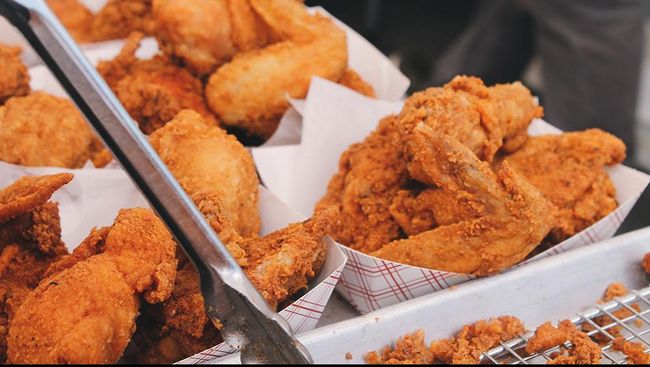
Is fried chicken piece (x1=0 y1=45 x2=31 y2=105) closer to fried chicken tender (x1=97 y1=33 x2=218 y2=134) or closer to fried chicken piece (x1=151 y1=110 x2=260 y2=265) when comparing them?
fried chicken tender (x1=97 y1=33 x2=218 y2=134)

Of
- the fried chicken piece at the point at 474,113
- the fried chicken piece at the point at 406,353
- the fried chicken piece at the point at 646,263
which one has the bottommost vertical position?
the fried chicken piece at the point at 406,353

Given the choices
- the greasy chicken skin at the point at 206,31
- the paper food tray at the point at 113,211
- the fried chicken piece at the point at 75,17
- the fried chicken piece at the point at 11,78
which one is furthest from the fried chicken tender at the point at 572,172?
the fried chicken piece at the point at 75,17

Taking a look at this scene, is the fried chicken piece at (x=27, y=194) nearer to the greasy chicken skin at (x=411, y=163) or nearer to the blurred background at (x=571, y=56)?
the greasy chicken skin at (x=411, y=163)

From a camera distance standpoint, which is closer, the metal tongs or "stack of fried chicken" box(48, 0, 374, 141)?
the metal tongs

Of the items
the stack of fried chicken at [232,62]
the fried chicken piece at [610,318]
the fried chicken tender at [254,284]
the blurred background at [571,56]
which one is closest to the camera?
the fried chicken tender at [254,284]

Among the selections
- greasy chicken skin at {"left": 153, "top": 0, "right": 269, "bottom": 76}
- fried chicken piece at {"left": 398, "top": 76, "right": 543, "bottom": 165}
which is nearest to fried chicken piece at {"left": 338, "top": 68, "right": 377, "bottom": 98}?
greasy chicken skin at {"left": 153, "top": 0, "right": 269, "bottom": 76}

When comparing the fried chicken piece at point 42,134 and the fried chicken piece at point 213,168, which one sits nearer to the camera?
the fried chicken piece at point 213,168

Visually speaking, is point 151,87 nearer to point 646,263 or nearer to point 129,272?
point 129,272
